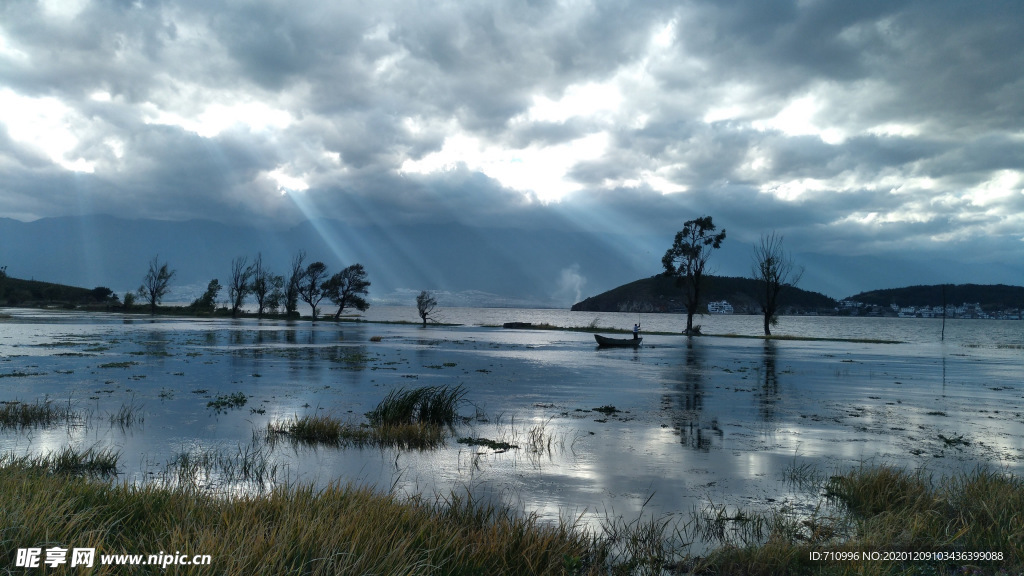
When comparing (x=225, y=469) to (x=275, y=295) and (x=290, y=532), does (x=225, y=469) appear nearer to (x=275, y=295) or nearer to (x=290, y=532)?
(x=290, y=532)

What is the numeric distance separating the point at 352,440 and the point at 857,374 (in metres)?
27.8

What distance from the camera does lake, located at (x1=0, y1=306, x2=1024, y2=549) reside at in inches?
378

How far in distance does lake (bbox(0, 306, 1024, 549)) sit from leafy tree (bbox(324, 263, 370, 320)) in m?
66.3

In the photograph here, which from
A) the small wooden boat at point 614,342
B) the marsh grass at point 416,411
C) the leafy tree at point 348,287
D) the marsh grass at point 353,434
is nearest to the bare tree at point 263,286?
the leafy tree at point 348,287

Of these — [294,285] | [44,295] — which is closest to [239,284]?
[294,285]

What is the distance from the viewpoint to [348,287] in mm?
99812

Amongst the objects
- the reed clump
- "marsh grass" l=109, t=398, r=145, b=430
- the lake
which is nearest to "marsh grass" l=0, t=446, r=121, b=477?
the lake

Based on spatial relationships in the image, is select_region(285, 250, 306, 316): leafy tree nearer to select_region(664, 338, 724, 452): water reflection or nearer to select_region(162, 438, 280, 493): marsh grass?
select_region(664, 338, 724, 452): water reflection

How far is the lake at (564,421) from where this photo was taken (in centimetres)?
→ 959

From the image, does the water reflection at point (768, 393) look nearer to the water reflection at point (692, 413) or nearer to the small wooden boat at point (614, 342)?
the water reflection at point (692, 413)

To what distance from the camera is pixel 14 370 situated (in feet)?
75.0

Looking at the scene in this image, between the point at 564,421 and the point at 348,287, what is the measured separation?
3524 inches

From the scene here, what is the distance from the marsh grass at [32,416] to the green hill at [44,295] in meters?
120

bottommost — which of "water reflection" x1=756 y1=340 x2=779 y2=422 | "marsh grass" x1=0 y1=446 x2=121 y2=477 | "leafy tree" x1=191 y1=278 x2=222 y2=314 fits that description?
"water reflection" x1=756 y1=340 x2=779 y2=422
